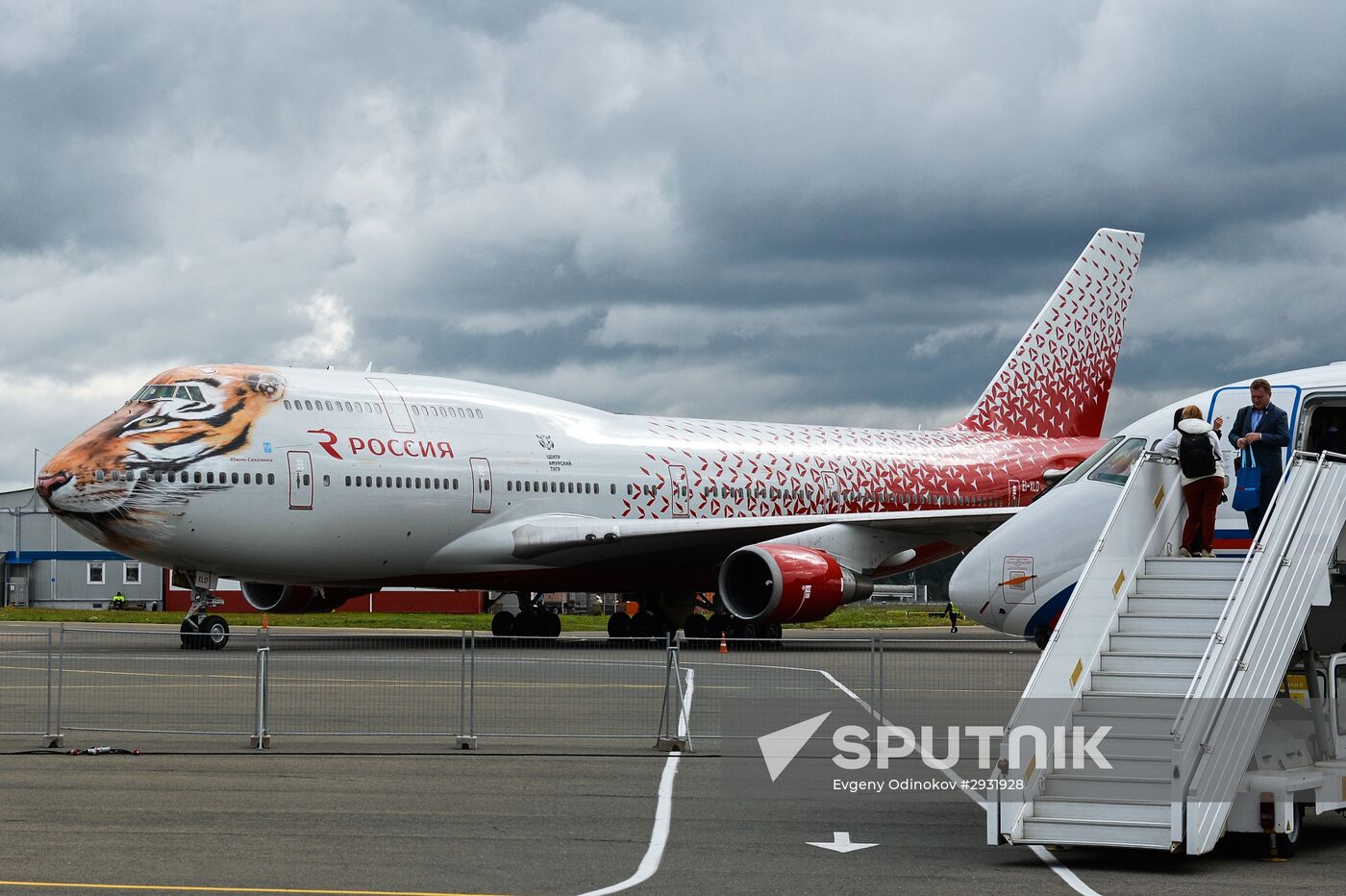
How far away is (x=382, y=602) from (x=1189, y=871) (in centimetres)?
5328

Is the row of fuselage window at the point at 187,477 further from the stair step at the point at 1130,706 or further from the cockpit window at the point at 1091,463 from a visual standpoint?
the stair step at the point at 1130,706

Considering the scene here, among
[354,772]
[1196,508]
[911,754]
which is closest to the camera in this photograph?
[1196,508]

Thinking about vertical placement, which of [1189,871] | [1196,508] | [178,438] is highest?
[178,438]

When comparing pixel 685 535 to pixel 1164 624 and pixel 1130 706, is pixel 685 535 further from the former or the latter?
pixel 1130 706

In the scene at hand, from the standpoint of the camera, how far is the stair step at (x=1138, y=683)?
955cm

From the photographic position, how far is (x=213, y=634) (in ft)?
84.4

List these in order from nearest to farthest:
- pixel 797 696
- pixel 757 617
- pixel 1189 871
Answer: pixel 1189 871 < pixel 797 696 < pixel 757 617

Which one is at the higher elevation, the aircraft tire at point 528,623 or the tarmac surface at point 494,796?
the aircraft tire at point 528,623

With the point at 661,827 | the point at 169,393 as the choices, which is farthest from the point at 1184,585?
the point at 169,393

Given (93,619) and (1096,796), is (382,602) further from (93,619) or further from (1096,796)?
(1096,796)

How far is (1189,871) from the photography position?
28.5 feet

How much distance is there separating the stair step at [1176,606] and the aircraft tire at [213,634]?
18.1 meters

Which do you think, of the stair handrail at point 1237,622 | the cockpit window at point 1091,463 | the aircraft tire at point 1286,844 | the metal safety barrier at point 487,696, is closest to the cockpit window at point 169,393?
the metal safety barrier at point 487,696

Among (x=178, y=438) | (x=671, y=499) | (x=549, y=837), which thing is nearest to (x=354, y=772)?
(x=549, y=837)
